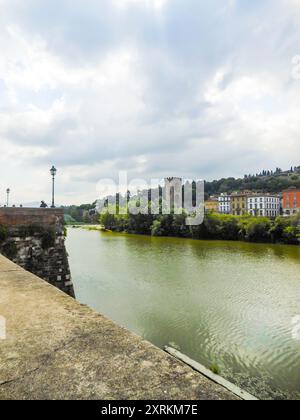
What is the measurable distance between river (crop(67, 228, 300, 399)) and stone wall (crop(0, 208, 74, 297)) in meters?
2.65

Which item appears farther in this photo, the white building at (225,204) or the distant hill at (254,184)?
the distant hill at (254,184)

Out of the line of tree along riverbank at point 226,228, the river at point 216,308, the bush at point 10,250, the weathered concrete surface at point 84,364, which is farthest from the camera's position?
the line of tree along riverbank at point 226,228

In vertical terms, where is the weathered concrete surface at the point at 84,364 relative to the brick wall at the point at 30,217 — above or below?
below

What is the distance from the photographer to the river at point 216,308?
7.34 m

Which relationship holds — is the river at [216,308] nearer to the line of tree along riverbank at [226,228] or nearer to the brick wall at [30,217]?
the brick wall at [30,217]

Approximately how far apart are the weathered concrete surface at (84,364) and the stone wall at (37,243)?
7765 millimetres

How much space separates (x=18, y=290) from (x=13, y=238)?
7060 mm

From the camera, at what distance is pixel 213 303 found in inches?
467

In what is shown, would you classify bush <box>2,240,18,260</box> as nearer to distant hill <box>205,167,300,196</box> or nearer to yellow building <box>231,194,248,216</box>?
yellow building <box>231,194,248,216</box>

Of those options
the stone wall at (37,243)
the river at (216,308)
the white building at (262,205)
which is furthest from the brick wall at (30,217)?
the white building at (262,205)

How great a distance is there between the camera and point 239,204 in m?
73.0

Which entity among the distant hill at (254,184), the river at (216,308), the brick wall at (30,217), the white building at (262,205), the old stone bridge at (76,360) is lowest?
the river at (216,308)

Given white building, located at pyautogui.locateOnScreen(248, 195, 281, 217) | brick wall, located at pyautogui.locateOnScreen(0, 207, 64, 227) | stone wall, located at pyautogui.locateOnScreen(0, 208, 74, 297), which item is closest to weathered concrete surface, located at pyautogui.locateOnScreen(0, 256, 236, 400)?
stone wall, located at pyautogui.locateOnScreen(0, 208, 74, 297)
